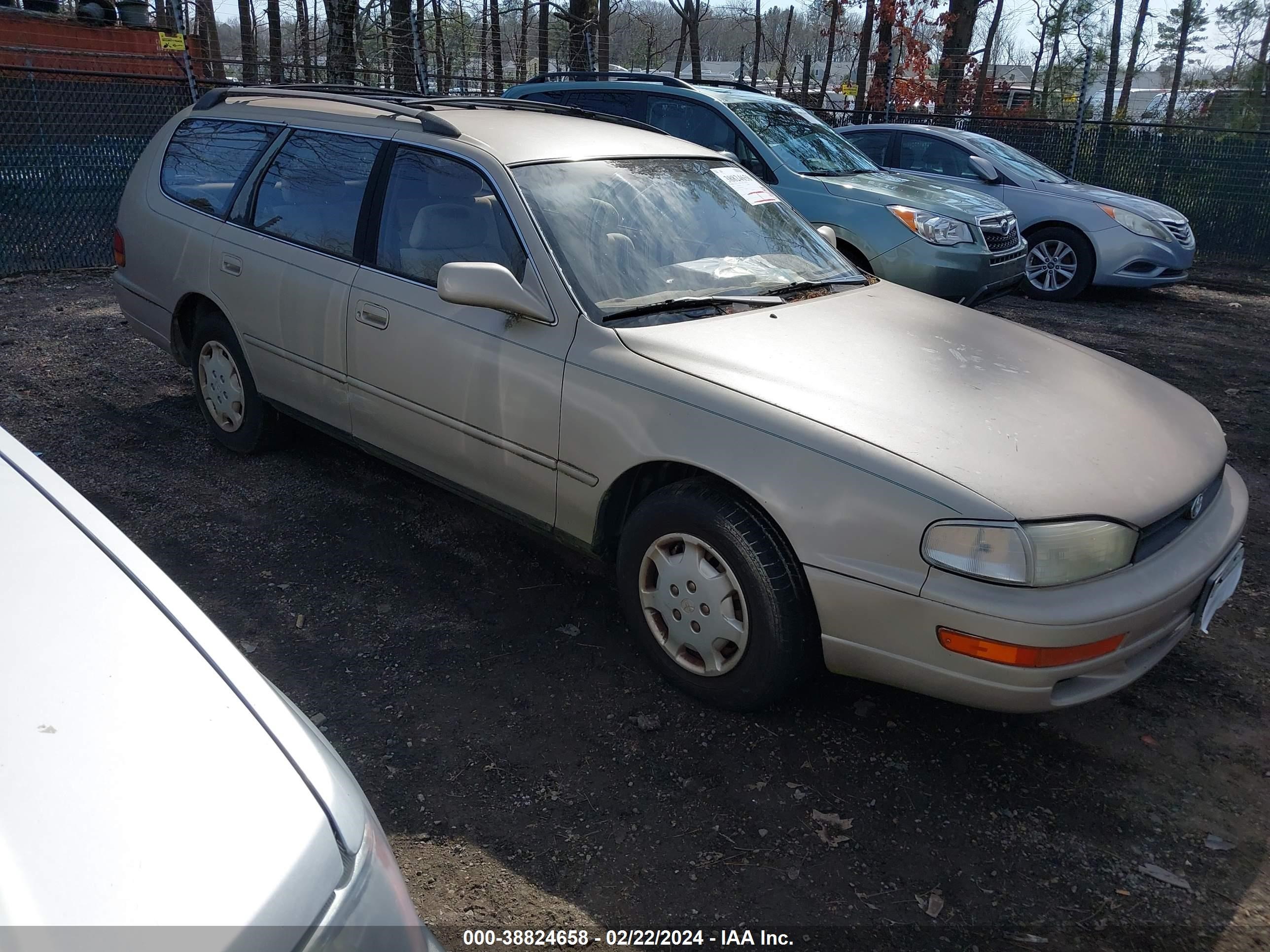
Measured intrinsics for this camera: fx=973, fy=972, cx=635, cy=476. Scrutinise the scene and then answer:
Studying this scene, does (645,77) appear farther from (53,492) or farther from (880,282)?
(53,492)

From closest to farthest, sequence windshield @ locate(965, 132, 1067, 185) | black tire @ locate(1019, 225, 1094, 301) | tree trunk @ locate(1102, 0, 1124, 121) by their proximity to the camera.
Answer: black tire @ locate(1019, 225, 1094, 301) → windshield @ locate(965, 132, 1067, 185) → tree trunk @ locate(1102, 0, 1124, 121)

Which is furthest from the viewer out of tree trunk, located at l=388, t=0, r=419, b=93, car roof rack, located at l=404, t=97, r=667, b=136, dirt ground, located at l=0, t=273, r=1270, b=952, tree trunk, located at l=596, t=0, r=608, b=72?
tree trunk, located at l=596, t=0, r=608, b=72

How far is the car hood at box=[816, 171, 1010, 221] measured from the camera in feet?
24.2

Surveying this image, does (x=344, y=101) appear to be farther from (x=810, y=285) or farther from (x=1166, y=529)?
(x=1166, y=529)

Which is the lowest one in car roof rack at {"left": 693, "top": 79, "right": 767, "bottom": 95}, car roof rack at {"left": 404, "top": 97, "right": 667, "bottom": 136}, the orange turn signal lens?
the orange turn signal lens

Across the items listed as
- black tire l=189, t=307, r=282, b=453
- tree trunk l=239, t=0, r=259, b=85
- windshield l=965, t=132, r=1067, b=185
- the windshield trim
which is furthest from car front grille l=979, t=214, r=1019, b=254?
tree trunk l=239, t=0, r=259, b=85

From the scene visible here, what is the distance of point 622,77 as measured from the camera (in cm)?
884

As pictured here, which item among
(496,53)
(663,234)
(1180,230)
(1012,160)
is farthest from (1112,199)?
(496,53)

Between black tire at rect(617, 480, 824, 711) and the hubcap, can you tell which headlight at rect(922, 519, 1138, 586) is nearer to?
black tire at rect(617, 480, 824, 711)

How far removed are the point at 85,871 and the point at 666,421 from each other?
207cm

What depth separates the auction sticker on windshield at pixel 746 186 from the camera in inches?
162

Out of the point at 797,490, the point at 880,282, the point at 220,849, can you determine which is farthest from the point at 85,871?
the point at 880,282

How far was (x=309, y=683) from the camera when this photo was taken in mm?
3197

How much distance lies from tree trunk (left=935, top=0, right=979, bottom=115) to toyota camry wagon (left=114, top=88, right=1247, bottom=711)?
52.7ft
